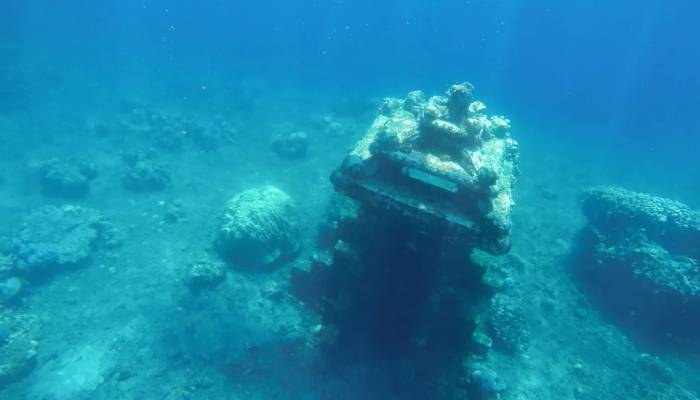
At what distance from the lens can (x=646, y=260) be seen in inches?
497

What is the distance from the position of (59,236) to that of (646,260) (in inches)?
789

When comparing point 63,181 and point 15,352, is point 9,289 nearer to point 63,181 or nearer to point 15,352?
point 15,352

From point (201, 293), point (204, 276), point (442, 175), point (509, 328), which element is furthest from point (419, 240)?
point (201, 293)

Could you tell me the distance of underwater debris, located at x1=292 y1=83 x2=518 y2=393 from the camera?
6.86 metres

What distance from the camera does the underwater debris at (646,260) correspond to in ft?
39.4

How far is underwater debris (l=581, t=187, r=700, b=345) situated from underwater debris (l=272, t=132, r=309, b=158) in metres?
14.3

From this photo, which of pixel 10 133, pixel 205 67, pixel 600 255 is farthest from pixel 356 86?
pixel 600 255

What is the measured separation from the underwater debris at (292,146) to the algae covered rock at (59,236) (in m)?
9.46

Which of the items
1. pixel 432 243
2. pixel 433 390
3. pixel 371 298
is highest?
pixel 432 243

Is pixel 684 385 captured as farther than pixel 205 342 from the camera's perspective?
Yes

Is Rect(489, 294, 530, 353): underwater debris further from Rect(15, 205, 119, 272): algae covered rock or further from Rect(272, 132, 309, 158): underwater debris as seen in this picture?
Rect(272, 132, 309, 158): underwater debris

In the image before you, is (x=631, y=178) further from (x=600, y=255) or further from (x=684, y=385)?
(x=684, y=385)

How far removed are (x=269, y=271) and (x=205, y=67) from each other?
4041cm

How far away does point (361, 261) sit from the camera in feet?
25.7
